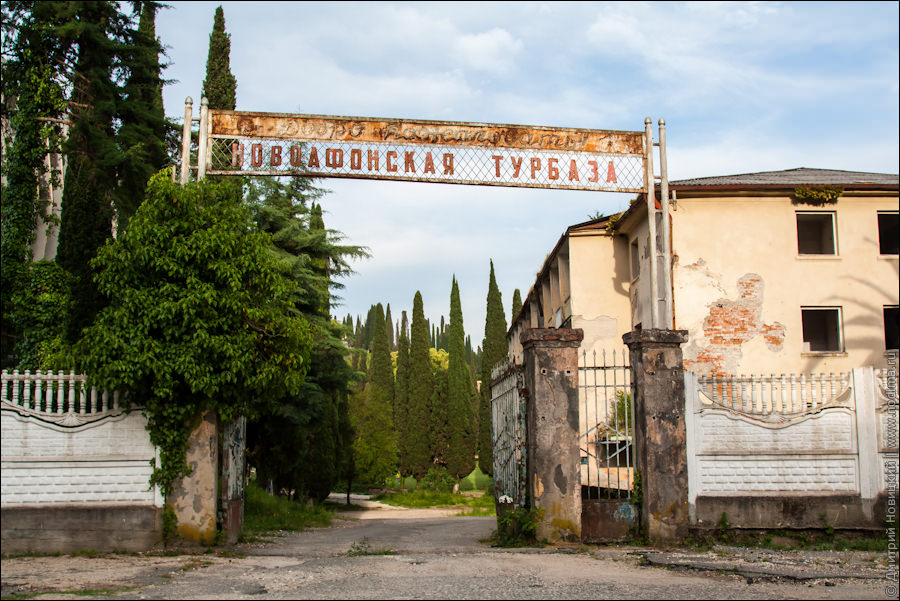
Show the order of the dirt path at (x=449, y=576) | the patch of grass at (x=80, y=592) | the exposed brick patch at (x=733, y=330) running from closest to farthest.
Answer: the patch of grass at (x=80, y=592) → the dirt path at (x=449, y=576) → the exposed brick patch at (x=733, y=330)

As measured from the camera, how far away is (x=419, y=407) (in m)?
49.0

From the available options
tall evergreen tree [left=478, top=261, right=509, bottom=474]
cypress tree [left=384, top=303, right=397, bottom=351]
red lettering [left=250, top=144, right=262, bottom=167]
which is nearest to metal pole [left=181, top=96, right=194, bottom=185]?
red lettering [left=250, top=144, right=262, bottom=167]

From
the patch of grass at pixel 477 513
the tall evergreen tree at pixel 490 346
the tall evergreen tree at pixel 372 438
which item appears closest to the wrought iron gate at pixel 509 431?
the patch of grass at pixel 477 513

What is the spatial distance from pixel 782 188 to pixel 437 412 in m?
33.1

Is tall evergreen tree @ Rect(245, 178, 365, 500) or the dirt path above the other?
tall evergreen tree @ Rect(245, 178, 365, 500)

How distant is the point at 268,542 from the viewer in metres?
12.3

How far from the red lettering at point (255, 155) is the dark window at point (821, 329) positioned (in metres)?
14.1

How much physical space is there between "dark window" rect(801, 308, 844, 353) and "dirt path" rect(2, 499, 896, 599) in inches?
460

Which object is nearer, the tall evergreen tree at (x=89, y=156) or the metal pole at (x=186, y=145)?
the metal pole at (x=186, y=145)

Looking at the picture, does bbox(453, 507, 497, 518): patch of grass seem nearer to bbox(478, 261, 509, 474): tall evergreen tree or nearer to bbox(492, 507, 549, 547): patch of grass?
bbox(478, 261, 509, 474): tall evergreen tree

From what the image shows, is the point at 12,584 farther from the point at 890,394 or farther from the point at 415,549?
the point at 890,394

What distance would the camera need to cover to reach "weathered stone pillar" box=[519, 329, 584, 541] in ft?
33.7

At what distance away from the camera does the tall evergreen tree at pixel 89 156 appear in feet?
51.5

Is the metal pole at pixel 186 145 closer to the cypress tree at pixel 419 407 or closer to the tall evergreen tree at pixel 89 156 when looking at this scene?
the tall evergreen tree at pixel 89 156
